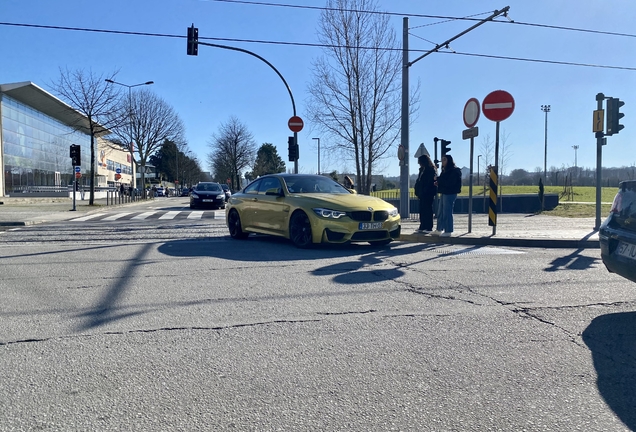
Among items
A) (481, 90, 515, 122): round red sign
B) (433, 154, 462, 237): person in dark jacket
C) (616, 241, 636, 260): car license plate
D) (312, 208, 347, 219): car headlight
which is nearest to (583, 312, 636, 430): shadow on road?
(616, 241, 636, 260): car license plate

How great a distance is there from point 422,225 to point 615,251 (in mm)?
6844

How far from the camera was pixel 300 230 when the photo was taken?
9.51 meters

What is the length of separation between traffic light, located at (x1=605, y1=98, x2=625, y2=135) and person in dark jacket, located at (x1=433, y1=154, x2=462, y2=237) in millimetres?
4303

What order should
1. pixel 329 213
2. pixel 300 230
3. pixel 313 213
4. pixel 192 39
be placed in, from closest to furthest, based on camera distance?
pixel 329 213
pixel 313 213
pixel 300 230
pixel 192 39

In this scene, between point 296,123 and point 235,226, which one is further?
point 296,123

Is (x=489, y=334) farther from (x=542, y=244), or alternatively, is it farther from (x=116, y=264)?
(x=542, y=244)

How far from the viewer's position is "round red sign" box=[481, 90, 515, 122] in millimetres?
11109

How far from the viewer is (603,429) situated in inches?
104

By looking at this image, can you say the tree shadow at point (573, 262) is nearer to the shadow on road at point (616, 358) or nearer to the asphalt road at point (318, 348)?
the asphalt road at point (318, 348)

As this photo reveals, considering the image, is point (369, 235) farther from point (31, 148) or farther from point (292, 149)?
point (31, 148)

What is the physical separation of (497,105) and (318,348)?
8.94 meters

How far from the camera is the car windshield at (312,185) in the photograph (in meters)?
10.2

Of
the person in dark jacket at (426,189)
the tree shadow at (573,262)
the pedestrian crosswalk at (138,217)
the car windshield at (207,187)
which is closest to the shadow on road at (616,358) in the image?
the tree shadow at (573,262)

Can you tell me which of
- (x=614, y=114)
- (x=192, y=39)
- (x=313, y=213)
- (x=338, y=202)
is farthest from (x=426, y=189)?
(x=192, y=39)
